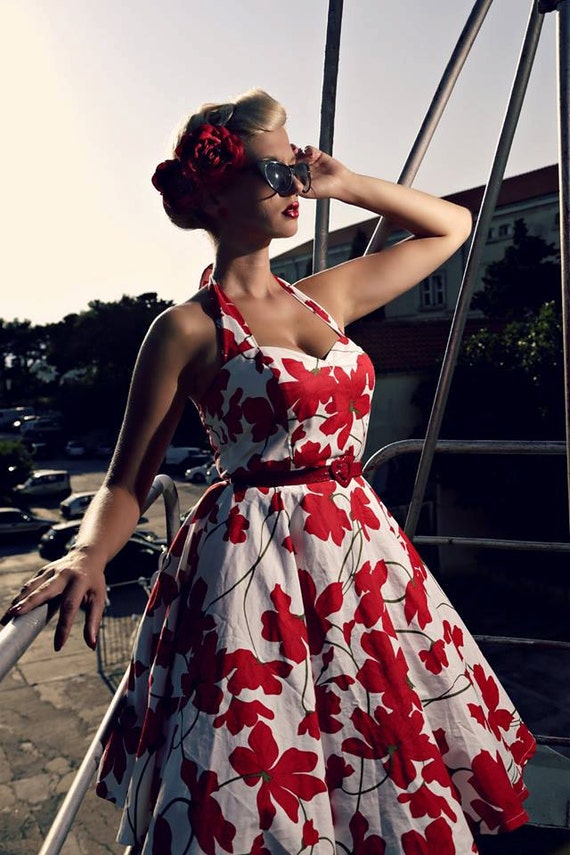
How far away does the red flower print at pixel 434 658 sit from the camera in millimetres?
1241

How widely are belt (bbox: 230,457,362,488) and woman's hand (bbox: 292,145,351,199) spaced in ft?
1.72

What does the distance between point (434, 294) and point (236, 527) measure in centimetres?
2995

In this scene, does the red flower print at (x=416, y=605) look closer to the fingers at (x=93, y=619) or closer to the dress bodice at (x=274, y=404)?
the dress bodice at (x=274, y=404)

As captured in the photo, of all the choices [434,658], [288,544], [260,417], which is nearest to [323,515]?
[288,544]

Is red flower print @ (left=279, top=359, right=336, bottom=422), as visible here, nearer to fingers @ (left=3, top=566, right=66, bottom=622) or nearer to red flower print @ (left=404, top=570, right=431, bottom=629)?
red flower print @ (left=404, top=570, right=431, bottom=629)

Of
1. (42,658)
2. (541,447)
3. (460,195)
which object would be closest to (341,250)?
(460,195)

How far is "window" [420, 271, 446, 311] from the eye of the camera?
98.1 ft

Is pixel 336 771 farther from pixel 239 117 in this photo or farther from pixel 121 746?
pixel 239 117

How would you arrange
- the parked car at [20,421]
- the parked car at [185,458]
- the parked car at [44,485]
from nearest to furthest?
the parked car at [44,485] < the parked car at [185,458] < the parked car at [20,421]

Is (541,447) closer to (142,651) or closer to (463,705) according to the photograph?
(463,705)

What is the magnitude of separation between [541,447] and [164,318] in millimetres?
1133

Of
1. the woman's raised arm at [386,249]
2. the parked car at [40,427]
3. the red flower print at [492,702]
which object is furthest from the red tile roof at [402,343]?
the parked car at [40,427]

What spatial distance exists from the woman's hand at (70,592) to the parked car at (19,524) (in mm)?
22570

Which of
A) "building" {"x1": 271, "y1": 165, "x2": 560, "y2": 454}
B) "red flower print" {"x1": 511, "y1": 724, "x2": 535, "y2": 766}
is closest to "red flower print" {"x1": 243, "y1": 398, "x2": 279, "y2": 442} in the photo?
"red flower print" {"x1": 511, "y1": 724, "x2": 535, "y2": 766}
